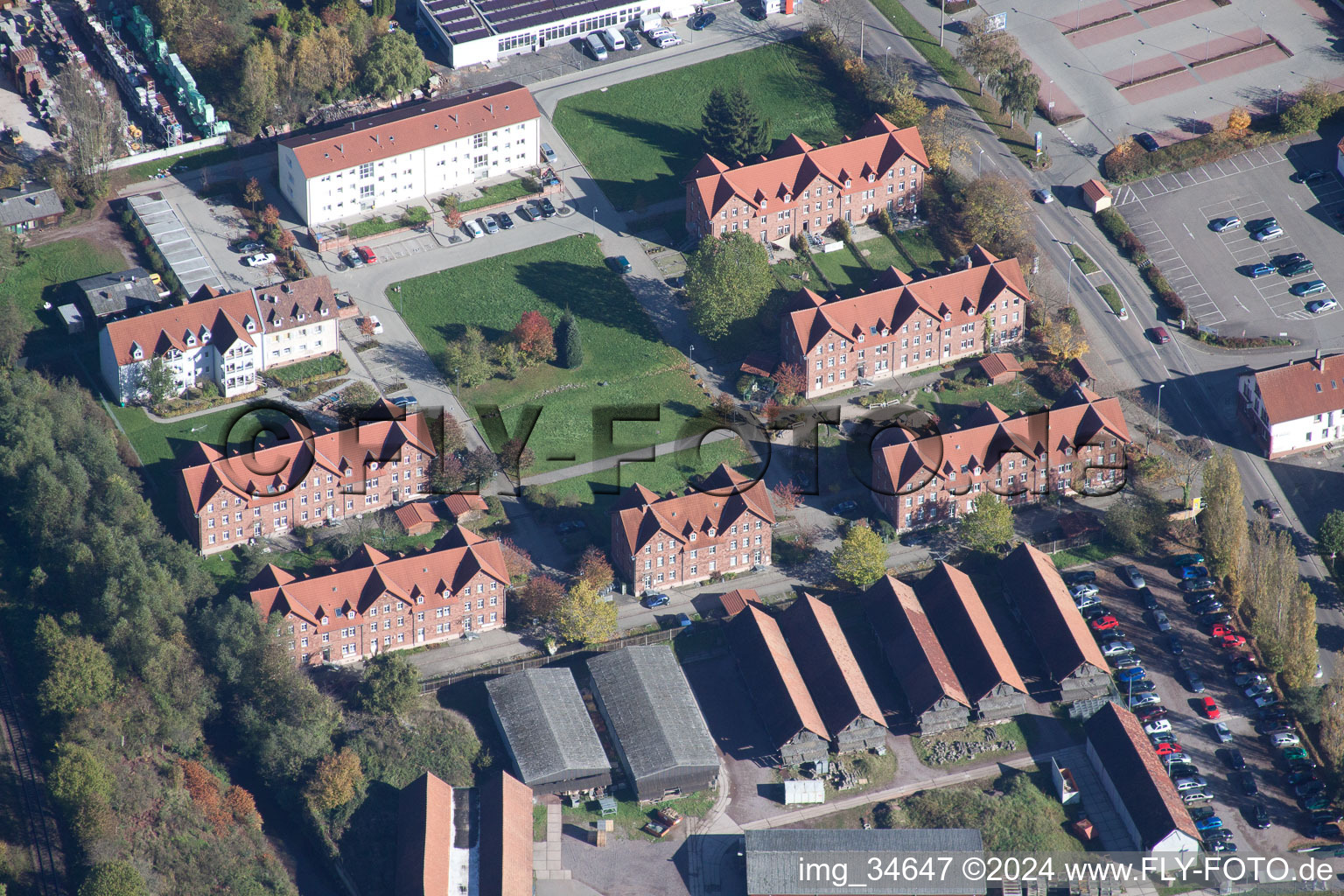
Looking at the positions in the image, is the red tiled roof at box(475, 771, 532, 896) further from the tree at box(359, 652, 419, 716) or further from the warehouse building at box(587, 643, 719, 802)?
the tree at box(359, 652, 419, 716)

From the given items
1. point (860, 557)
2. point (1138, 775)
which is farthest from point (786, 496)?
point (1138, 775)

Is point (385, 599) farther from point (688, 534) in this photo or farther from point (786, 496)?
point (786, 496)

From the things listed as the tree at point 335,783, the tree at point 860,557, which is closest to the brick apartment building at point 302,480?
the tree at point 335,783

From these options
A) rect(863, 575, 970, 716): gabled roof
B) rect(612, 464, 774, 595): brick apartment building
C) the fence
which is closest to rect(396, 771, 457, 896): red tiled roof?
the fence

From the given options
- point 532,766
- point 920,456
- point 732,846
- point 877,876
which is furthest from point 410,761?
point 920,456

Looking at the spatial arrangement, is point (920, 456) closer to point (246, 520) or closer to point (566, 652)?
point (566, 652)

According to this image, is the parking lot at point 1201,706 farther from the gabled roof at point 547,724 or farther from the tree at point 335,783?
the tree at point 335,783
